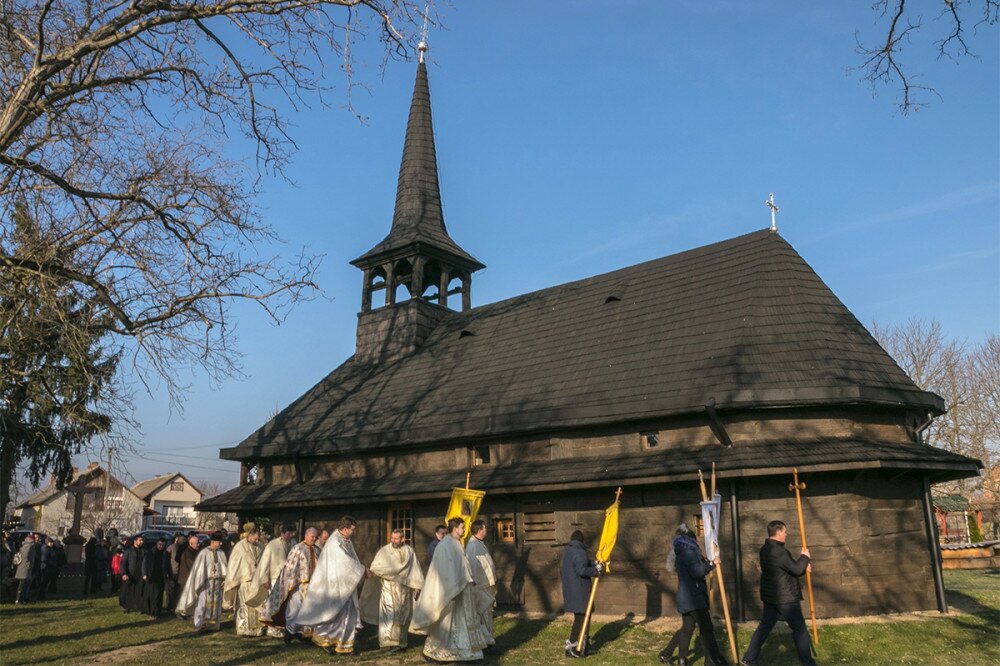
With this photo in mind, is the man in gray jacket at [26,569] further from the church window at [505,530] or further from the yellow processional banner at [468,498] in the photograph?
the yellow processional banner at [468,498]

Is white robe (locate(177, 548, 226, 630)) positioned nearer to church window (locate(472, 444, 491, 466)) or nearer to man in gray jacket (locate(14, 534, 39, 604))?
church window (locate(472, 444, 491, 466))

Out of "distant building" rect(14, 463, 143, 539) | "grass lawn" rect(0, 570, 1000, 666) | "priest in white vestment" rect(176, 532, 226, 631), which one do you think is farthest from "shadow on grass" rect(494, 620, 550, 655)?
"distant building" rect(14, 463, 143, 539)

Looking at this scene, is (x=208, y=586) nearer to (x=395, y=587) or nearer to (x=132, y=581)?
(x=395, y=587)

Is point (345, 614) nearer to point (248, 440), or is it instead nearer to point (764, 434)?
point (764, 434)

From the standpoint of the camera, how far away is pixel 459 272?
26.3 metres

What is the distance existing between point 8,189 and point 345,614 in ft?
24.7

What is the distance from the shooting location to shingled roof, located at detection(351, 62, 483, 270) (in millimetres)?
25734

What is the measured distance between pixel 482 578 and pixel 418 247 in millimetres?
15199

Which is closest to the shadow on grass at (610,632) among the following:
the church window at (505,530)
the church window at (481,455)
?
the church window at (505,530)

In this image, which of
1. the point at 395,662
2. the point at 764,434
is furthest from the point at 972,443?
the point at 395,662

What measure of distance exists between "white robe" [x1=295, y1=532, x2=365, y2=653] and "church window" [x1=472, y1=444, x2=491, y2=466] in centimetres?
626

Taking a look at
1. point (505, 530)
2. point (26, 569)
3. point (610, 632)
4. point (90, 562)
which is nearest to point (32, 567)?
point (26, 569)

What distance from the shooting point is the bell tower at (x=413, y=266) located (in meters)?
24.7

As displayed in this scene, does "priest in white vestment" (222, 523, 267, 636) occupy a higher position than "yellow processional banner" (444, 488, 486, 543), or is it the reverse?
"yellow processional banner" (444, 488, 486, 543)
